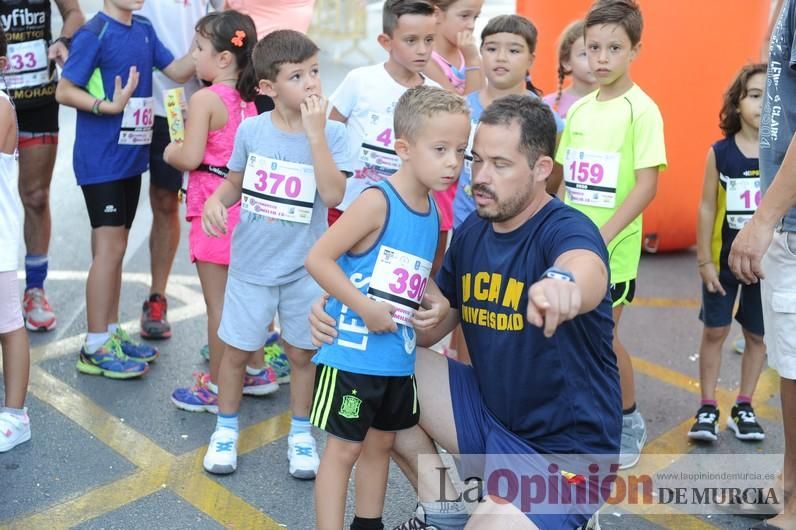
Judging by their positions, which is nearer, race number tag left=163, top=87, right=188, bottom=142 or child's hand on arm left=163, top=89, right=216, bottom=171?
child's hand on arm left=163, top=89, right=216, bottom=171

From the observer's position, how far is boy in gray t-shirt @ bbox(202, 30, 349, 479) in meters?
3.66

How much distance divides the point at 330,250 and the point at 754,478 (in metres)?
2.12

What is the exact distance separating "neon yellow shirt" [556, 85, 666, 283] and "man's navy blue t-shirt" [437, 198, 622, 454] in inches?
42.7

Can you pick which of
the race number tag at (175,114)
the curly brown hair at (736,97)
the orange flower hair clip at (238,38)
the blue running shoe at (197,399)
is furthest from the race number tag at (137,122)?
the curly brown hair at (736,97)

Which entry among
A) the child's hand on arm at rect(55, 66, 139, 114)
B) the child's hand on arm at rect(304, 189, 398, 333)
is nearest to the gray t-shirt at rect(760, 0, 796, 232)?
the child's hand on arm at rect(304, 189, 398, 333)

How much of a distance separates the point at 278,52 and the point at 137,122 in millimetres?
1202

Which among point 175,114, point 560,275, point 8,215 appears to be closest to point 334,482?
point 560,275

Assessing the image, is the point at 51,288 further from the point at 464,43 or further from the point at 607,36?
the point at 607,36

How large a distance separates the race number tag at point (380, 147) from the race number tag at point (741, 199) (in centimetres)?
146

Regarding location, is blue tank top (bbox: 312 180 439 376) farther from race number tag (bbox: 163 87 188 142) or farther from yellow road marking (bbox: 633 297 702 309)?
yellow road marking (bbox: 633 297 702 309)

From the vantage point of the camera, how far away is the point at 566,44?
5105mm

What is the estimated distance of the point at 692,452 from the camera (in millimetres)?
4164

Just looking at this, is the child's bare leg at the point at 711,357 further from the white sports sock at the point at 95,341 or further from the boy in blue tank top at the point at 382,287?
the white sports sock at the point at 95,341

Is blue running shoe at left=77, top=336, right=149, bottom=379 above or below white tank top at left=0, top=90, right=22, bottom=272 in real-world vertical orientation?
below
